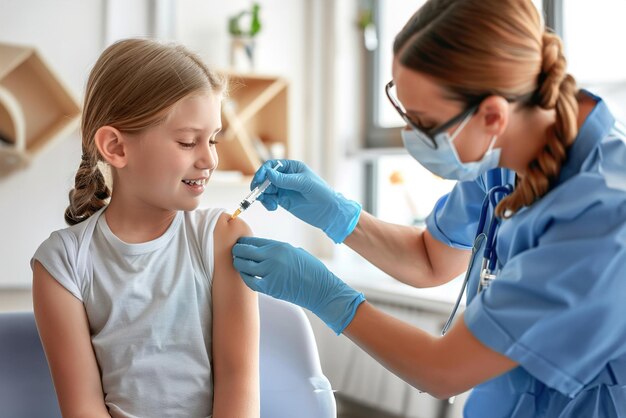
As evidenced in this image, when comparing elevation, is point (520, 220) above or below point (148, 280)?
above

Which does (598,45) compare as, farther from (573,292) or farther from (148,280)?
(148,280)

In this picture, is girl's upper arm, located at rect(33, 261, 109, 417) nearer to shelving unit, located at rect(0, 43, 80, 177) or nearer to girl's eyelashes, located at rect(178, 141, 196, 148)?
girl's eyelashes, located at rect(178, 141, 196, 148)

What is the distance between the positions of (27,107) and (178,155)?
175 centimetres

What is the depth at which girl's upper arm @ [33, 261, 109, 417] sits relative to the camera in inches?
55.1

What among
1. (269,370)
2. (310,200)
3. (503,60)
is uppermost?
(503,60)

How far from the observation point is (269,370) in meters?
1.65

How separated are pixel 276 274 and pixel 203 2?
229cm

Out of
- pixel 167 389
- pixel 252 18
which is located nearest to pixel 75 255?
pixel 167 389

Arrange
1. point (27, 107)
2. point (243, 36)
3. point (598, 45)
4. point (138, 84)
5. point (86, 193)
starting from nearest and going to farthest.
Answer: point (138, 84), point (86, 193), point (598, 45), point (27, 107), point (243, 36)

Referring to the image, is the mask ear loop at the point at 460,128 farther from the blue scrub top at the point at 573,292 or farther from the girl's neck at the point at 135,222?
the girl's neck at the point at 135,222

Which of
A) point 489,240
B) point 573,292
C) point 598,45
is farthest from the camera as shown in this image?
point 598,45

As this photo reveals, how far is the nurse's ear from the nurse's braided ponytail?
8 cm

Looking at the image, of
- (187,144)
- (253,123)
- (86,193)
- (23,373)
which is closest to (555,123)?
(187,144)

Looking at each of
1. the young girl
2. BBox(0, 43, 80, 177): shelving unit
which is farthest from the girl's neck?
BBox(0, 43, 80, 177): shelving unit
